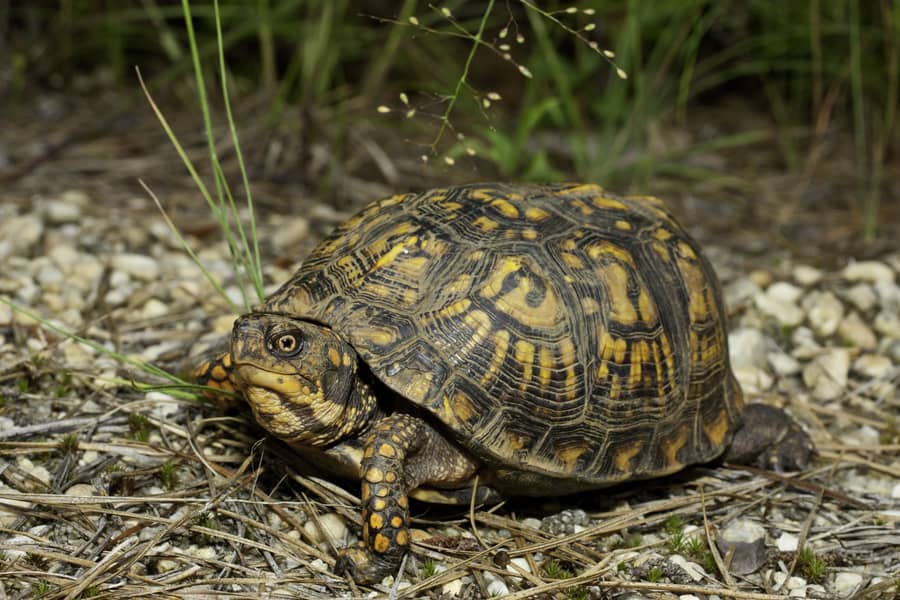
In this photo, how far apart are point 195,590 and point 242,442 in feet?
2.24

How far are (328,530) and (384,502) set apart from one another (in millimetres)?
352

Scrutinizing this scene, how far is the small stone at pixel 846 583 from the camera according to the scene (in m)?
2.69

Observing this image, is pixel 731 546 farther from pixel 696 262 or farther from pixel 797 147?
pixel 797 147

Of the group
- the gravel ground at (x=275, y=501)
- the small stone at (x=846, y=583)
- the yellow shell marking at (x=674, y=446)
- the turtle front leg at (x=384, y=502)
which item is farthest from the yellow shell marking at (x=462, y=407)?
the small stone at (x=846, y=583)

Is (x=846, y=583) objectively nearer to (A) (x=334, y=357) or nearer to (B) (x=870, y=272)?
(A) (x=334, y=357)

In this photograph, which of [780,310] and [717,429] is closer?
[717,429]

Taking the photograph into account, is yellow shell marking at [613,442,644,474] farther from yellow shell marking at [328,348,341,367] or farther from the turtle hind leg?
yellow shell marking at [328,348,341,367]

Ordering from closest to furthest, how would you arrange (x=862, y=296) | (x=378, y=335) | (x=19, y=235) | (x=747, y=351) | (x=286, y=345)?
(x=286, y=345) → (x=378, y=335) → (x=747, y=351) → (x=19, y=235) → (x=862, y=296)

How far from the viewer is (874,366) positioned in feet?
13.0

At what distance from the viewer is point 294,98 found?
242 inches

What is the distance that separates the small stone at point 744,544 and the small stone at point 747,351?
107 cm

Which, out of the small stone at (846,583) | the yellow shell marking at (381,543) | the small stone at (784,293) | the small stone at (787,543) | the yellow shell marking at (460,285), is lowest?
the small stone at (846,583)

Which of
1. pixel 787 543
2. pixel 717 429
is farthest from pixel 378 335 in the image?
pixel 787 543

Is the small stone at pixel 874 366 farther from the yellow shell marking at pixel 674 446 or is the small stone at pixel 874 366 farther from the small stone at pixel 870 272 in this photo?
the yellow shell marking at pixel 674 446
